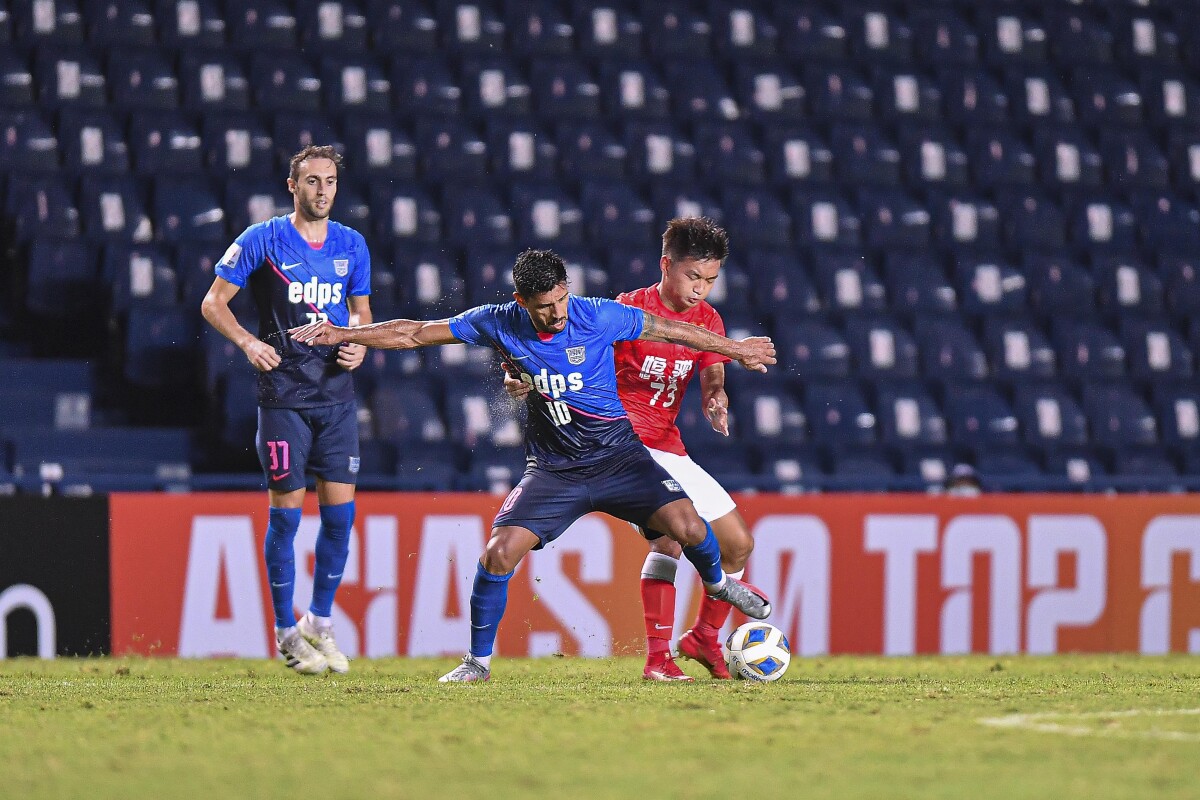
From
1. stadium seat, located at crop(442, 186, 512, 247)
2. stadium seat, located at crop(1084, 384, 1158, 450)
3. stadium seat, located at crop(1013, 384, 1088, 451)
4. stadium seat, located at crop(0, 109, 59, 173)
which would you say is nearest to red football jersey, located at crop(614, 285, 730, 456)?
stadium seat, located at crop(442, 186, 512, 247)

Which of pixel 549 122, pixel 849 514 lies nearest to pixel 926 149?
pixel 549 122

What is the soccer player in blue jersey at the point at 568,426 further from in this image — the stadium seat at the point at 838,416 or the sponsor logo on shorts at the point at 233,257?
the stadium seat at the point at 838,416

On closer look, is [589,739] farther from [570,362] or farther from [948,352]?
[948,352]

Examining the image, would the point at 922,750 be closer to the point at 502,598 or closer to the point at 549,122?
the point at 502,598

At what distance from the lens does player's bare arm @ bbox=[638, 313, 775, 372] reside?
5.87 metres

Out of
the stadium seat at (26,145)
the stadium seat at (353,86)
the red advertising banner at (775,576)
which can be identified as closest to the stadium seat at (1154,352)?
the red advertising banner at (775,576)

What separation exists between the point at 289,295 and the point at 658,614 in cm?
202

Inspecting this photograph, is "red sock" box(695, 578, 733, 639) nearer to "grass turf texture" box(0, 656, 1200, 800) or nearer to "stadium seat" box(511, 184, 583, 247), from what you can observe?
"grass turf texture" box(0, 656, 1200, 800)

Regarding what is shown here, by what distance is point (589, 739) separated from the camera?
4156mm

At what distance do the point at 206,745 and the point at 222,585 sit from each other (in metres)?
4.04

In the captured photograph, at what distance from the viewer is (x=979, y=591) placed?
8.84 m

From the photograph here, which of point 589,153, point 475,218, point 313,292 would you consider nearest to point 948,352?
point 589,153

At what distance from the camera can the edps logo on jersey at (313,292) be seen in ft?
21.3

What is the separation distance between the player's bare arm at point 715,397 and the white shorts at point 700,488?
0.68 feet
